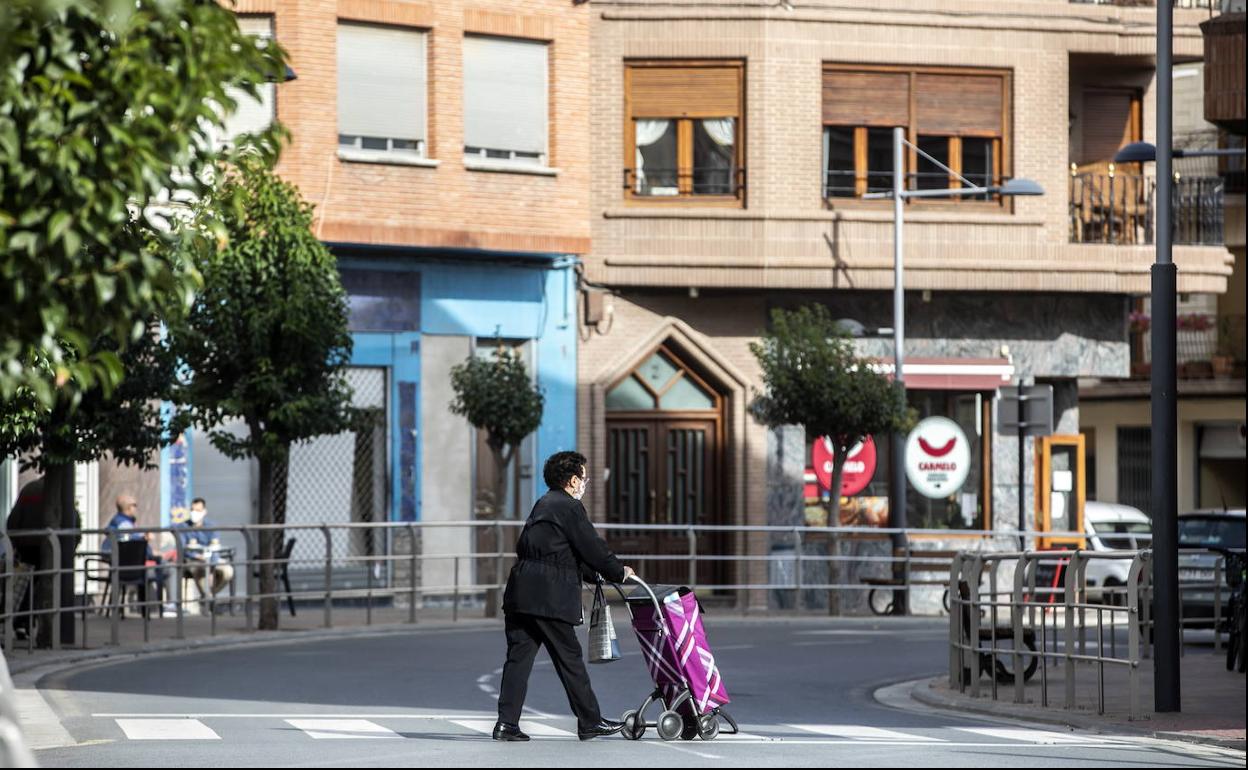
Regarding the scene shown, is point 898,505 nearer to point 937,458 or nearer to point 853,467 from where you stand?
point 853,467

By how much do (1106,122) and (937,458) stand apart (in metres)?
5.69

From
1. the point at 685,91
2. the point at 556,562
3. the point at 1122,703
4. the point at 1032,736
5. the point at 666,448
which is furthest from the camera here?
the point at 666,448

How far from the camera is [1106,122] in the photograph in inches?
1414

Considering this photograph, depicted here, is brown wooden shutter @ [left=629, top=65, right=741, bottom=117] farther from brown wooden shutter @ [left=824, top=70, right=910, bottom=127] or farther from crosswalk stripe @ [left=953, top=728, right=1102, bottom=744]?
crosswalk stripe @ [left=953, top=728, right=1102, bottom=744]

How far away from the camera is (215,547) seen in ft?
89.7

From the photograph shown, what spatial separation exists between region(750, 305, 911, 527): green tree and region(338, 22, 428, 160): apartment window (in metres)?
5.29

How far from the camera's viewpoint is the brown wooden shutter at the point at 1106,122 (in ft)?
117

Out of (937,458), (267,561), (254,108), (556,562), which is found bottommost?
(267,561)

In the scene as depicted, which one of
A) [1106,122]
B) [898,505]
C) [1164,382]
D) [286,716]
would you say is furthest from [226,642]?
[1106,122]

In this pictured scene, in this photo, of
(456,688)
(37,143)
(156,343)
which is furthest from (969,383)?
(37,143)

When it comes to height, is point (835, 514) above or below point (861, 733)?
above

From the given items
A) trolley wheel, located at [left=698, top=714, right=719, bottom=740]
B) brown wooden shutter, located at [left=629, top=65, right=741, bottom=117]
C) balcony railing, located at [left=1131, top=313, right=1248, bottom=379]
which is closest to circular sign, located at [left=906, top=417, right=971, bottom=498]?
brown wooden shutter, located at [left=629, top=65, right=741, bottom=117]

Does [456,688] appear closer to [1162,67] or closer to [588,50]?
[1162,67]

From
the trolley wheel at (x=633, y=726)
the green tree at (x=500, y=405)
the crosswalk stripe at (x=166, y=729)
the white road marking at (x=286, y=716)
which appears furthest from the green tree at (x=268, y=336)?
the trolley wheel at (x=633, y=726)
